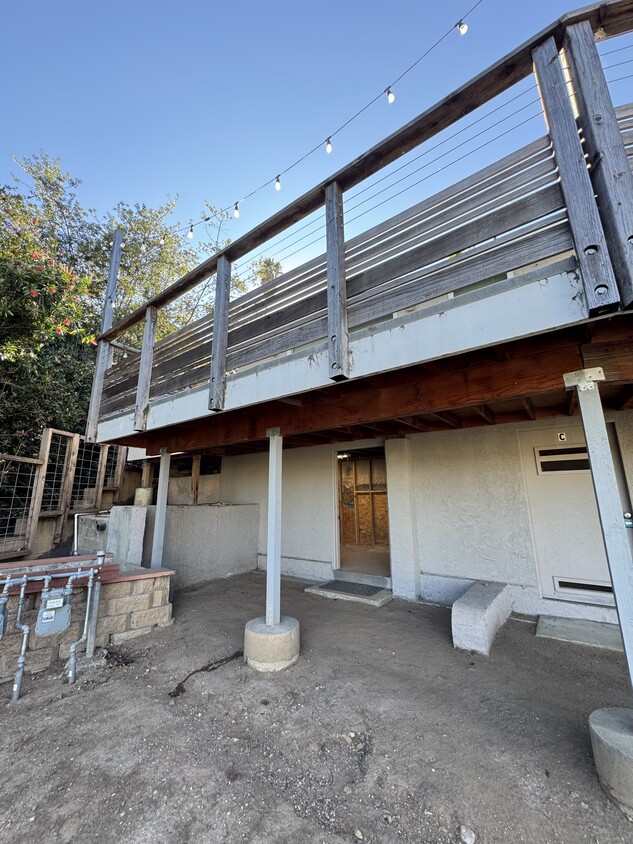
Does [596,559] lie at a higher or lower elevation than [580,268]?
lower

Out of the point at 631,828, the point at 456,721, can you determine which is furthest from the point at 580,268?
the point at 456,721

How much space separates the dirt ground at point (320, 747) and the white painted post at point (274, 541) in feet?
1.75

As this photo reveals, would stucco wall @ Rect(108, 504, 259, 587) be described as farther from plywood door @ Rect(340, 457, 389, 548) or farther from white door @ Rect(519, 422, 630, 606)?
white door @ Rect(519, 422, 630, 606)

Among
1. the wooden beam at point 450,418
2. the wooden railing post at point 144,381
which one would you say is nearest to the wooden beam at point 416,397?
the wooden railing post at point 144,381

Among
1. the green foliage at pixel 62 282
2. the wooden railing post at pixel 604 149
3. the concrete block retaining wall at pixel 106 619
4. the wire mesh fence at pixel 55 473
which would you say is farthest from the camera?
the wire mesh fence at pixel 55 473

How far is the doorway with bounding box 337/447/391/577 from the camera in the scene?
8180 mm

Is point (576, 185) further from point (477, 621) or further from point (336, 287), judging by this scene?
point (477, 621)

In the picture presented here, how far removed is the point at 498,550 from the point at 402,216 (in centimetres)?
392

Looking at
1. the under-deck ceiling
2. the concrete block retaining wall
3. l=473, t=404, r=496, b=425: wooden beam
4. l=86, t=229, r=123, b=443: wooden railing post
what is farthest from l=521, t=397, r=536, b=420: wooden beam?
l=86, t=229, r=123, b=443: wooden railing post

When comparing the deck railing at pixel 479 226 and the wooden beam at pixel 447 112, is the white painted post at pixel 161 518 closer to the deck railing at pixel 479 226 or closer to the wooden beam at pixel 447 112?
the deck railing at pixel 479 226

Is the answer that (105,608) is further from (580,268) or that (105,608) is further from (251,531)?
(580,268)

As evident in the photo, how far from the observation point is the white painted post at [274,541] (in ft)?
10.9

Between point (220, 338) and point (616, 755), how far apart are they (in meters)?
3.82

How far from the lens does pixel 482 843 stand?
1.51 meters
